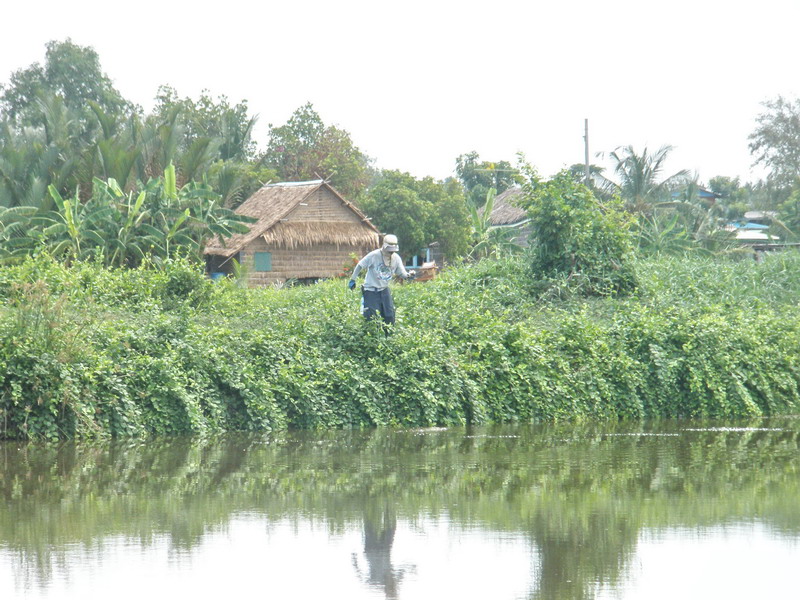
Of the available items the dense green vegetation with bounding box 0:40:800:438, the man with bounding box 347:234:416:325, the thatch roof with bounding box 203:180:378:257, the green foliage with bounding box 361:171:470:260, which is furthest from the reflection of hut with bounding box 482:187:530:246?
the man with bounding box 347:234:416:325

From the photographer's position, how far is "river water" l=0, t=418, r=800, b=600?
5074 mm

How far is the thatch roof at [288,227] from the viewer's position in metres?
33.9

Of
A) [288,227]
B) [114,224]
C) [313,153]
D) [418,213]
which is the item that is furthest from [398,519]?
[313,153]

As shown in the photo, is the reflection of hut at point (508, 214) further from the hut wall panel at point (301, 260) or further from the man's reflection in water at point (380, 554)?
the man's reflection in water at point (380, 554)

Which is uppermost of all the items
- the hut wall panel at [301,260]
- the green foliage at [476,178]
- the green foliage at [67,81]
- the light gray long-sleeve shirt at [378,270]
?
the green foliage at [67,81]

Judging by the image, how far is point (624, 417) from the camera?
41.9 ft

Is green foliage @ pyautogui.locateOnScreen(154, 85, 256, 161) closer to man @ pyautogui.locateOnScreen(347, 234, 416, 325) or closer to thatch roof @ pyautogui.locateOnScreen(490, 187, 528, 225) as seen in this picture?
thatch roof @ pyautogui.locateOnScreen(490, 187, 528, 225)

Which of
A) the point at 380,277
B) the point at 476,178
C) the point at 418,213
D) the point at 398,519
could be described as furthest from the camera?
the point at 476,178

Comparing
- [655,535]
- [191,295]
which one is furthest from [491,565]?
[191,295]

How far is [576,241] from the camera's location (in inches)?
649

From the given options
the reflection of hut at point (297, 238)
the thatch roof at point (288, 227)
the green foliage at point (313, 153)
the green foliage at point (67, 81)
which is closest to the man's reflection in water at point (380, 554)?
the thatch roof at point (288, 227)

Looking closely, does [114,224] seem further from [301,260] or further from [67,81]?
[67,81]

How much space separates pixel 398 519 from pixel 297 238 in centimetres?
2834

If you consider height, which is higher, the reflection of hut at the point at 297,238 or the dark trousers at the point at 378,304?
the reflection of hut at the point at 297,238
